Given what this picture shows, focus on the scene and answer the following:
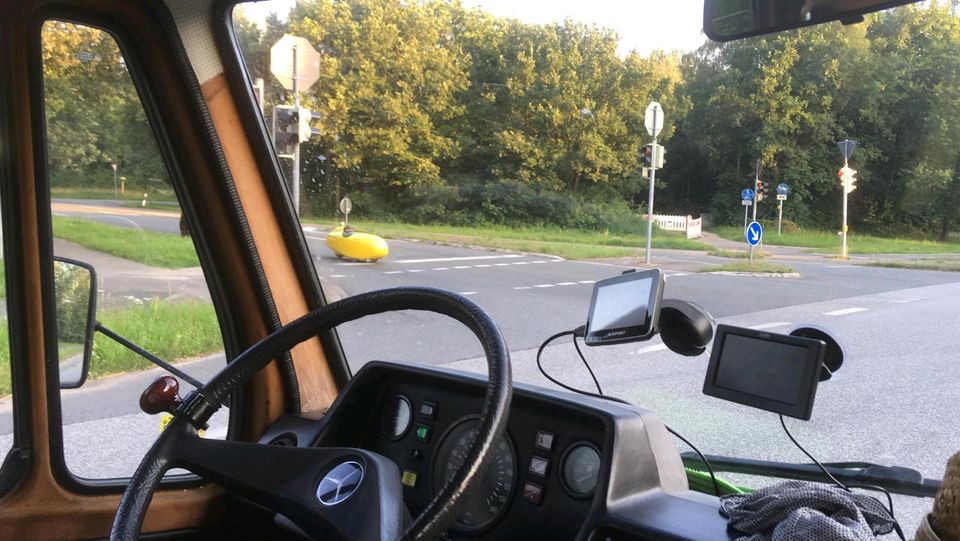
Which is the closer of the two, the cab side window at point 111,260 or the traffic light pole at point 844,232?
the traffic light pole at point 844,232

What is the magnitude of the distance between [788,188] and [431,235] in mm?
1279

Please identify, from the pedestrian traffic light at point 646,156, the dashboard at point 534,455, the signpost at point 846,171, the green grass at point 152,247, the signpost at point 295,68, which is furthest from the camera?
the signpost at point 295,68

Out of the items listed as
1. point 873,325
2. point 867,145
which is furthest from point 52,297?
point 873,325

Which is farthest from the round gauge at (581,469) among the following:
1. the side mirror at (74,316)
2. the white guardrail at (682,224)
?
the side mirror at (74,316)

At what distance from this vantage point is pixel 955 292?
173 cm

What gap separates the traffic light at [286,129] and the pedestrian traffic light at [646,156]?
3.65 feet

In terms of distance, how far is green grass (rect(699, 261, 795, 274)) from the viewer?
80.7 inches

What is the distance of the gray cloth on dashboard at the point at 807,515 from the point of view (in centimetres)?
120

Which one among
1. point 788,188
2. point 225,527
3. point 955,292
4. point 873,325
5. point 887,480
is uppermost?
point 788,188

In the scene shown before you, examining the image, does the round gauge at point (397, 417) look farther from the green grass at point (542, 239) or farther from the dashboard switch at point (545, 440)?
the green grass at point (542, 239)

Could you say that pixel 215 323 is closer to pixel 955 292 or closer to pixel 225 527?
pixel 225 527

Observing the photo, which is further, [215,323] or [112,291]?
[215,323]

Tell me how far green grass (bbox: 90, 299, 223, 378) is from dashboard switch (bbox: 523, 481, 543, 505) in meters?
1.15

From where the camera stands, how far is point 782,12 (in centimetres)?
122
